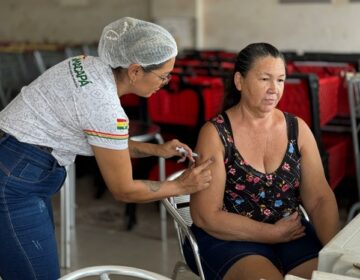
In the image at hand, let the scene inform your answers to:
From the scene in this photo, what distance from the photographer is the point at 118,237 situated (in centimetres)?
385

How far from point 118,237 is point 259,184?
73.2 inches

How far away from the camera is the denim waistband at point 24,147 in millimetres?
1905

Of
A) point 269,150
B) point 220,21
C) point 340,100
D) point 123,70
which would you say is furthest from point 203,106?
point 220,21

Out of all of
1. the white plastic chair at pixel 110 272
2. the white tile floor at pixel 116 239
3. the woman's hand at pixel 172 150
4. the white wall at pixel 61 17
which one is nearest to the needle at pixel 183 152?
the woman's hand at pixel 172 150

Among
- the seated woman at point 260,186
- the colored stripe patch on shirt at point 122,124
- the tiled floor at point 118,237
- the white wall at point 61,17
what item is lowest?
the tiled floor at point 118,237

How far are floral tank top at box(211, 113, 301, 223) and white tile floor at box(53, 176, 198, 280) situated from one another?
1.22 m

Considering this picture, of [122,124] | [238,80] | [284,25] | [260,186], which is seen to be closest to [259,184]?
[260,186]

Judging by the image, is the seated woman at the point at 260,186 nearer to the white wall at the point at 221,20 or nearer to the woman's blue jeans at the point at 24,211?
the woman's blue jeans at the point at 24,211

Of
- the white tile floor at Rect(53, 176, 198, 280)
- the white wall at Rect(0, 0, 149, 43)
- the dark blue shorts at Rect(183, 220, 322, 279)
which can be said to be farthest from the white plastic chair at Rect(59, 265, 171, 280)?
the white wall at Rect(0, 0, 149, 43)

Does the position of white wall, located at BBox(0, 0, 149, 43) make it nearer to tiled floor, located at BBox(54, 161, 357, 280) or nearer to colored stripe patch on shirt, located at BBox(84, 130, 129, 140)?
tiled floor, located at BBox(54, 161, 357, 280)

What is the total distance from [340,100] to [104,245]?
1.70m

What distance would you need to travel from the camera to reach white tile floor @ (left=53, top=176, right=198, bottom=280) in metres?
3.48

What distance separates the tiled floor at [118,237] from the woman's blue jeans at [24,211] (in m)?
1.43

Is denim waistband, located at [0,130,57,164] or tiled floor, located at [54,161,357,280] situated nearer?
denim waistband, located at [0,130,57,164]
